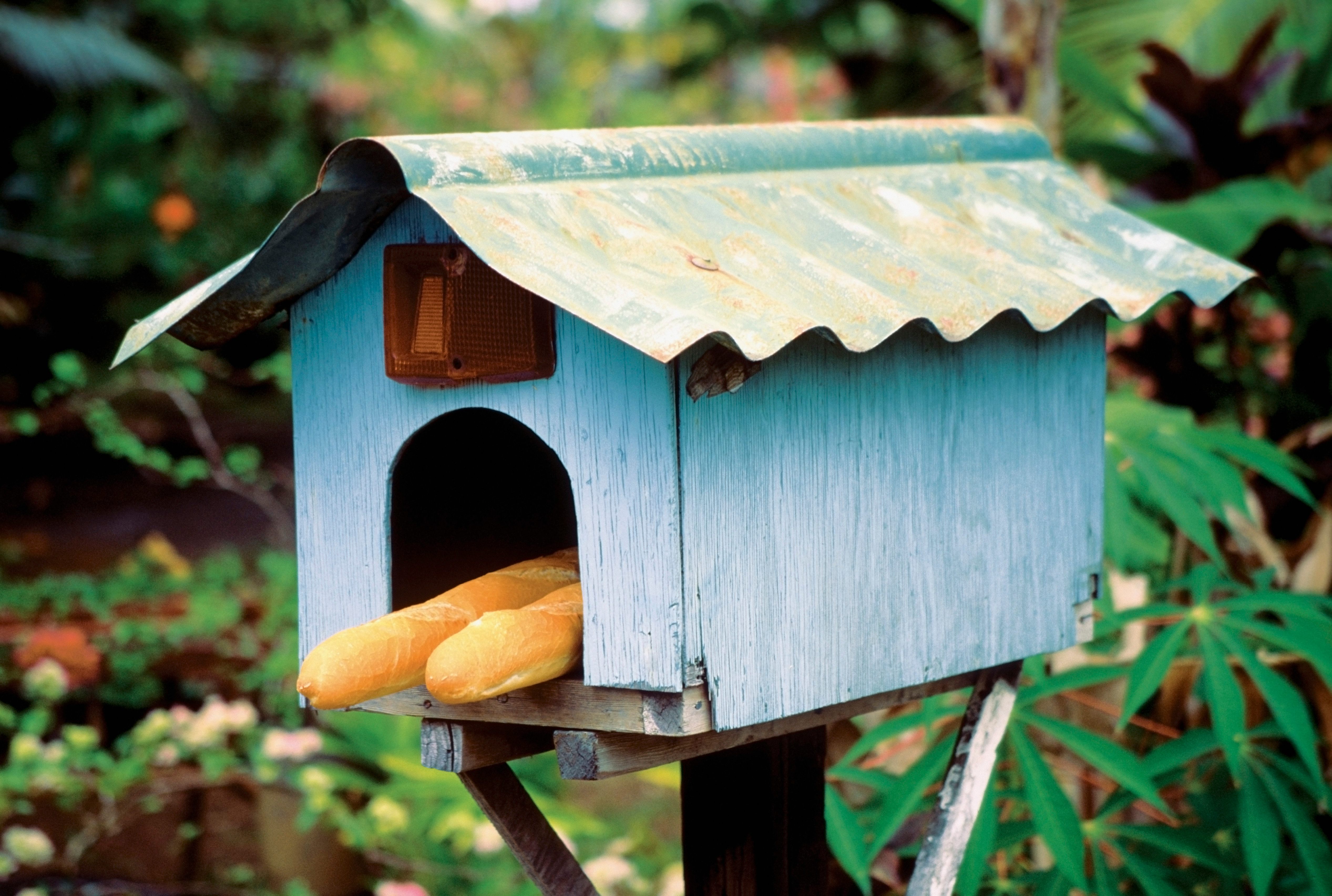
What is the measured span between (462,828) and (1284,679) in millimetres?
2400

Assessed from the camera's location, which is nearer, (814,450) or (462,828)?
(814,450)

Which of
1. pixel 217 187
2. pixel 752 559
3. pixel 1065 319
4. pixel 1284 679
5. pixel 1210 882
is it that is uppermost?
pixel 217 187

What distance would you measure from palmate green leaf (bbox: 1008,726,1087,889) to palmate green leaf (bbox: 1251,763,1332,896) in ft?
1.47

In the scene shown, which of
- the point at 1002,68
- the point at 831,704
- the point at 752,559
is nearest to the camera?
the point at 752,559

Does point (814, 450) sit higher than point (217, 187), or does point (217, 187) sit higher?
point (217, 187)

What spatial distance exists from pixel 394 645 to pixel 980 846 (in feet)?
4.59

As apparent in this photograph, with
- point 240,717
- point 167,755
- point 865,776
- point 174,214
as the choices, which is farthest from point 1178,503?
point 174,214

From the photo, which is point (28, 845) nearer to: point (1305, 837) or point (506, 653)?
point (506, 653)

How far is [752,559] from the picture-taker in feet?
5.70

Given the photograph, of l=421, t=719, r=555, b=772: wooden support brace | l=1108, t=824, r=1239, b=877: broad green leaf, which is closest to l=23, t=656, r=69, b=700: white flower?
l=421, t=719, r=555, b=772: wooden support brace

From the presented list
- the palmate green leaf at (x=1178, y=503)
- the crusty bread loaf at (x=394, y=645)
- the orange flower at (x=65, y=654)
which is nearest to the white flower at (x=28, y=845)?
the orange flower at (x=65, y=654)

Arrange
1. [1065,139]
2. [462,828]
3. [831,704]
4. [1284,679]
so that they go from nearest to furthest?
[831,704], [1284,679], [462,828], [1065,139]

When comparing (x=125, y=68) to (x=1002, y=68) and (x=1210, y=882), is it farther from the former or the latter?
(x=1210, y=882)

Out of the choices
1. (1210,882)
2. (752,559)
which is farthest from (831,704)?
(1210,882)
